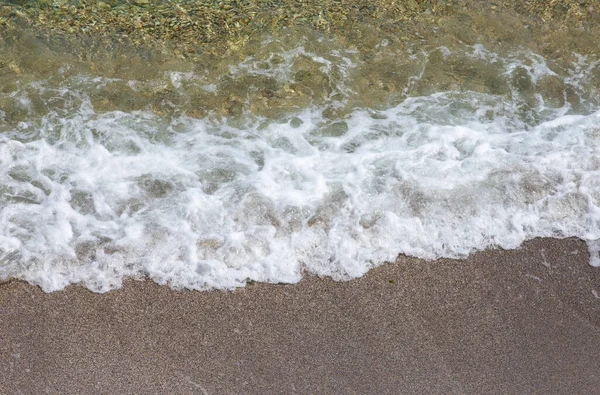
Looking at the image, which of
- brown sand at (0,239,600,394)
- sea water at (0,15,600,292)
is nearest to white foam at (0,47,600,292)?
sea water at (0,15,600,292)

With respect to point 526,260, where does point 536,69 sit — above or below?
above

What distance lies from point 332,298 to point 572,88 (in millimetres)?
3449

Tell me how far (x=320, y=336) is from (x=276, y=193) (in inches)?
46.4

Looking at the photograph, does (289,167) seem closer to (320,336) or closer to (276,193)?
(276,193)

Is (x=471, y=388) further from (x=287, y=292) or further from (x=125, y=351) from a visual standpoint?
(x=125, y=351)

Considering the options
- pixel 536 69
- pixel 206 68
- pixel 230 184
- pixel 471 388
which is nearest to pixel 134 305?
pixel 230 184

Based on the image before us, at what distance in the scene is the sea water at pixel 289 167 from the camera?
404 centimetres

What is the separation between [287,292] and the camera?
12.8 feet

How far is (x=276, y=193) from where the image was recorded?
14.5ft

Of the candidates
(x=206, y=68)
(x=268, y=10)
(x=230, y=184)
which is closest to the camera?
(x=230, y=184)

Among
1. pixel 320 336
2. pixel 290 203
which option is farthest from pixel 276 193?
pixel 320 336

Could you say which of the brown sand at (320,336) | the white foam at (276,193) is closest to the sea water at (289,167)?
the white foam at (276,193)

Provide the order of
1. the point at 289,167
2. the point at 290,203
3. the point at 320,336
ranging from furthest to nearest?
the point at 289,167, the point at 290,203, the point at 320,336

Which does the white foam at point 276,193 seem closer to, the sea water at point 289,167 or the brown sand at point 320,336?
the sea water at point 289,167
